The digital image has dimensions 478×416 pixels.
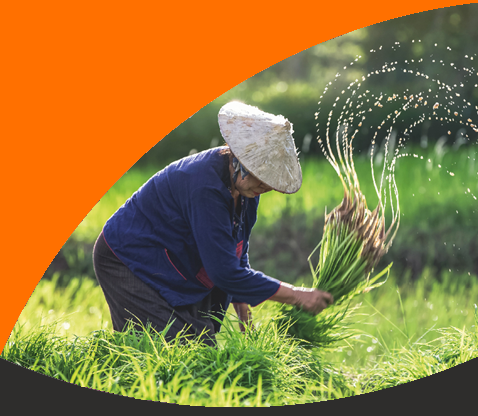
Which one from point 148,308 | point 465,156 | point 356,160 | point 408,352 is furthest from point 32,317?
point 465,156

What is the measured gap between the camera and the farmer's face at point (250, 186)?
201 cm

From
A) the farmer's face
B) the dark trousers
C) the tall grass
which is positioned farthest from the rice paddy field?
the farmer's face

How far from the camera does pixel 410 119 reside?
7.32 meters

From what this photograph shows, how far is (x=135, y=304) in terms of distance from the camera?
7.63 feet

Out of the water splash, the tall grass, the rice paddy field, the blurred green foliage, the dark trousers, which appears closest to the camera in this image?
the tall grass

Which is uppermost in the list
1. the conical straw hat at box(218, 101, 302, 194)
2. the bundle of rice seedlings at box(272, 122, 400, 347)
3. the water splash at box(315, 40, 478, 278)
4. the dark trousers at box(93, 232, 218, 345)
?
the conical straw hat at box(218, 101, 302, 194)

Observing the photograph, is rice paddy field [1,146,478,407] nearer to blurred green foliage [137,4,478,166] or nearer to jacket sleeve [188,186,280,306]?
jacket sleeve [188,186,280,306]

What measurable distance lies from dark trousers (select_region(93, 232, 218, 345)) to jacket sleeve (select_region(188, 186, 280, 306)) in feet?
1.19

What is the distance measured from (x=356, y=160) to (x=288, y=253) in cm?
207

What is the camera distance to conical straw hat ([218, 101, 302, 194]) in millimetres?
1923

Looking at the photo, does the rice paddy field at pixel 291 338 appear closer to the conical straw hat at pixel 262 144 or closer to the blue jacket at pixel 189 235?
the blue jacket at pixel 189 235

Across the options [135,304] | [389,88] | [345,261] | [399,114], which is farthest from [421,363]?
[389,88]

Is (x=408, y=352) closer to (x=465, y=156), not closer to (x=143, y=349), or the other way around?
(x=143, y=349)

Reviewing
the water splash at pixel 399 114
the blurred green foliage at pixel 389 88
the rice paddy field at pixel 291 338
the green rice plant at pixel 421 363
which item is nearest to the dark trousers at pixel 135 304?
the rice paddy field at pixel 291 338
